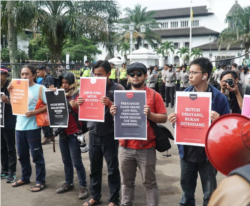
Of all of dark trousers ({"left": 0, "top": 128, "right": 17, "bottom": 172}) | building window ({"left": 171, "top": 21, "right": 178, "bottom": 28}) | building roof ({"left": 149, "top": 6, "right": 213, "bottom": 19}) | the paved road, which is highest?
building roof ({"left": 149, "top": 6, "right": 213, "bottom": 19})

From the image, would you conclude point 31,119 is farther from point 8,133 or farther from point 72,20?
point 72,20

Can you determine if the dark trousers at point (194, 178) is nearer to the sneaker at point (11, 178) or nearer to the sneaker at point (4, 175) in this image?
the sneaker at point (11, 178)

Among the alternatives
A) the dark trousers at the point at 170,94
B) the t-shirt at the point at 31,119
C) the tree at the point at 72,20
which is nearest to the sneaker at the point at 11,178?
the t-shirt at the point at 31,119

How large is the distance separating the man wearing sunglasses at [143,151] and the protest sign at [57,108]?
1.11 meters

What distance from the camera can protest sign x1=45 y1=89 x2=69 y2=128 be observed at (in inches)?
177

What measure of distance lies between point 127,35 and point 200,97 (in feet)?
181

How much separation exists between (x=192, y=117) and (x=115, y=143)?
129cm

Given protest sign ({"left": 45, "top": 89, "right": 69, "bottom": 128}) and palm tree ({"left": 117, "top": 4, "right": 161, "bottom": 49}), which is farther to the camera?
palm tree ({"left": 117, "top": 4, "right": 161, "bottom": 49})

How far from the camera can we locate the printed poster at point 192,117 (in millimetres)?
3191

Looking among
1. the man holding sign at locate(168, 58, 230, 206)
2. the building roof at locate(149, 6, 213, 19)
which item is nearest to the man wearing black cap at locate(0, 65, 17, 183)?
the man holding sign at locate(168, 58, 230, 206)

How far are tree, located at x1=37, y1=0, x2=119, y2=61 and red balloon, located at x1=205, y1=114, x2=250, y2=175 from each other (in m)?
13.8

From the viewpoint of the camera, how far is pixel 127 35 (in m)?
57.0

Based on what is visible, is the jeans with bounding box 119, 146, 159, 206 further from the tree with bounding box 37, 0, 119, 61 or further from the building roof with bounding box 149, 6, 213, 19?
the building roof with bounding box 149, 6, 213, 19

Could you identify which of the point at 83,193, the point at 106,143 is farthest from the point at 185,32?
the point at 106,143
